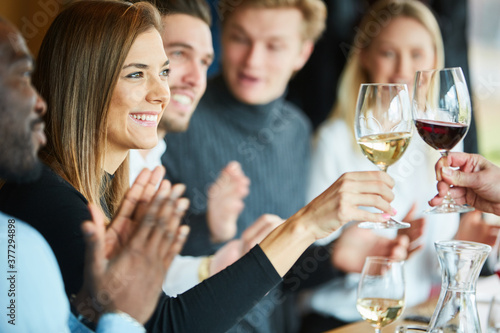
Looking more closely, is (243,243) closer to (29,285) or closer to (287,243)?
(287,243)

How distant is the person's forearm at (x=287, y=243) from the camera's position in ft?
3.67

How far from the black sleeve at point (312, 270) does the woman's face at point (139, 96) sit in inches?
46.0

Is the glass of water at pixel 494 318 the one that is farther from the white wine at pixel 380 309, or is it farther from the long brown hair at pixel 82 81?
the long brown hair at pixel 82 81

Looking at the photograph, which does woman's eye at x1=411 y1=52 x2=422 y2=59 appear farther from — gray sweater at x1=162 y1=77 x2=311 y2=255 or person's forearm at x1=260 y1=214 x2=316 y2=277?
person's forearm at x1=260 y1=214 x2=316 y2=277

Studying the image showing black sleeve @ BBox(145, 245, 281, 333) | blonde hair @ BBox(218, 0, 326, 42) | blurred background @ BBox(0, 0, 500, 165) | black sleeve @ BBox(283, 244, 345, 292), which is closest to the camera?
black sleeve @ BBox(145, 245, 281, 333)

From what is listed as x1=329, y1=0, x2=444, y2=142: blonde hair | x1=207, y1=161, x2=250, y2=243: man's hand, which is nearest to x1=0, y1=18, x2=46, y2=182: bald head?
x1=207, y1=161, x2=250, y2=243: man's hand

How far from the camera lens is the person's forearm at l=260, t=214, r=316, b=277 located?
112cm

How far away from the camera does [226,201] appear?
6.87ft

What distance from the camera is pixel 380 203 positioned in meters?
1.12

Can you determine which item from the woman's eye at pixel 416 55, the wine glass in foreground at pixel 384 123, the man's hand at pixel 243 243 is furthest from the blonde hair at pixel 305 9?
the wine glass in foreground at pixel 384 123

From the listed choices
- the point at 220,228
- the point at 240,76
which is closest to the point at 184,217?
the point at 220,228

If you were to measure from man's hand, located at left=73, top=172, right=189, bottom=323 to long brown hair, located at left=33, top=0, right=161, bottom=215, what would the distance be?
10 cm

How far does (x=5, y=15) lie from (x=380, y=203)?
825mm

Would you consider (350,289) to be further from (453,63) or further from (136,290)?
(136,290)
